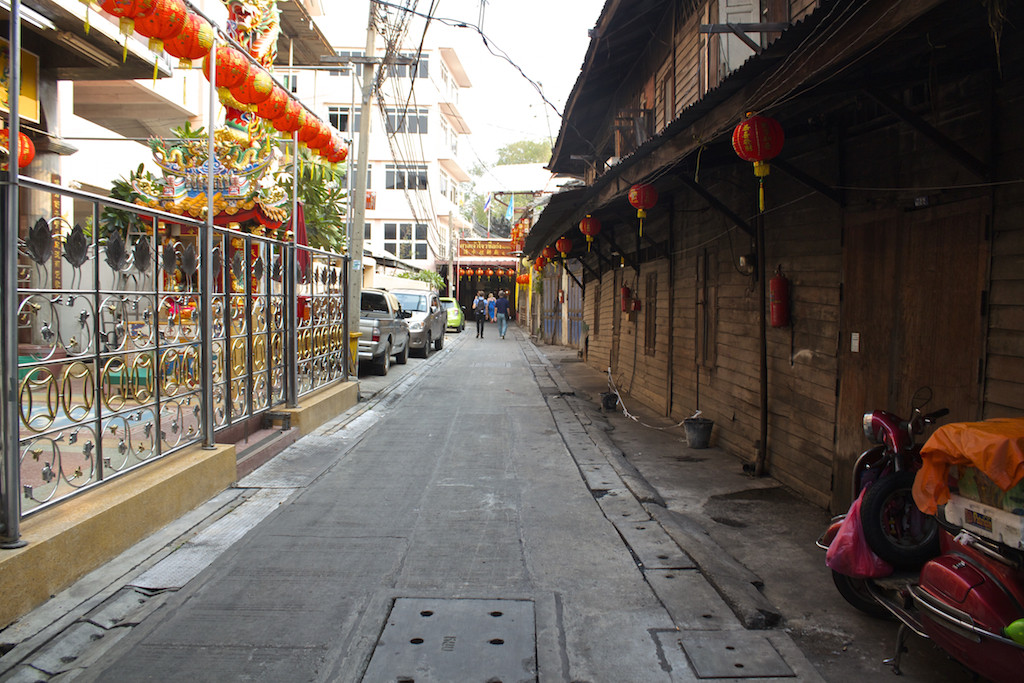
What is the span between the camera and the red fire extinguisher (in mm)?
7020

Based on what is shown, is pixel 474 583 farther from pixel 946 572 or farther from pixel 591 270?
pixel 591 270

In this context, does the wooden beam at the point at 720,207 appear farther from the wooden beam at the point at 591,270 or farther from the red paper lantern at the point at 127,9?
the wooden beam at the point at 591,270

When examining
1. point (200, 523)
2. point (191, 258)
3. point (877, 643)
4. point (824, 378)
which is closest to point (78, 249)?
point (191, 258)

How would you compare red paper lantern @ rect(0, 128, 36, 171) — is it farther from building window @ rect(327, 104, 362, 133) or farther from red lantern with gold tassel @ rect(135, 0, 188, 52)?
building window @ rect(327, 104, 362, 133)

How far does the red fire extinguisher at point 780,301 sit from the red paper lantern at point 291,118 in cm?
559

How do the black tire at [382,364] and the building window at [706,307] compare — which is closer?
the building window at [706,307]

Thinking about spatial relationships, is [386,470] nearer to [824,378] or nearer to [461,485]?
[461,485]

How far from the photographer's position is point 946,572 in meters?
3.30

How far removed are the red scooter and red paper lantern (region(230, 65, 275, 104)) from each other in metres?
6.44

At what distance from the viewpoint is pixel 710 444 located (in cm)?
901

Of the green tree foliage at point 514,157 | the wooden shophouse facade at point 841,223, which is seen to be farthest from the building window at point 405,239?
the wooden shophouse facade at point 841,223

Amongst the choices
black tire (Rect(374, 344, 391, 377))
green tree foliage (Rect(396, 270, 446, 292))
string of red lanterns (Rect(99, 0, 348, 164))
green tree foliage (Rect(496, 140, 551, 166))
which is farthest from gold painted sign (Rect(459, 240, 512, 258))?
string of red lanterns (Rect(99, 0, 348, 164))

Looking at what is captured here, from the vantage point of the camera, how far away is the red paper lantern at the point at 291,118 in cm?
832

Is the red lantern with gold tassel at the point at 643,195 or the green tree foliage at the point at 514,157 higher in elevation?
the green tree foliage at the point at 514,157
